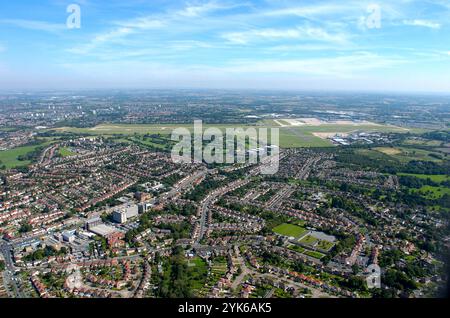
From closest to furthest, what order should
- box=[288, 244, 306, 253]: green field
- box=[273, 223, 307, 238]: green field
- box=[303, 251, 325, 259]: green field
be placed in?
box=[303, 251, 325, 259]: green field
box=[288, 244, 306, 253]: green field
box=[273, 223, 307, 238]: green field

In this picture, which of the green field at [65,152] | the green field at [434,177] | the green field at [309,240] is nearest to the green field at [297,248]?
the green field at [309,240]

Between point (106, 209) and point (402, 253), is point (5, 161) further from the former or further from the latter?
point (402, 253)

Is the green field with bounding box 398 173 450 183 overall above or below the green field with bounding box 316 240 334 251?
above

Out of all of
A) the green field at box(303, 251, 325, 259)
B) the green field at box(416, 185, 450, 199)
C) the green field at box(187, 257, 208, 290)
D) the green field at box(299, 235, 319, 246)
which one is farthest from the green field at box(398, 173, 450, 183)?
the green field at box(187, 257, 208, 290)

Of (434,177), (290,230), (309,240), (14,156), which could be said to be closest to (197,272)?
(309,240)

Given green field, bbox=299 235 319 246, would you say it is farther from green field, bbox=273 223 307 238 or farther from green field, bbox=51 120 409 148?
green field, bbox=51 120 409 148

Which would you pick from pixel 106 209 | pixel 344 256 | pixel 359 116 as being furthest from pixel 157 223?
pixel 359 116
